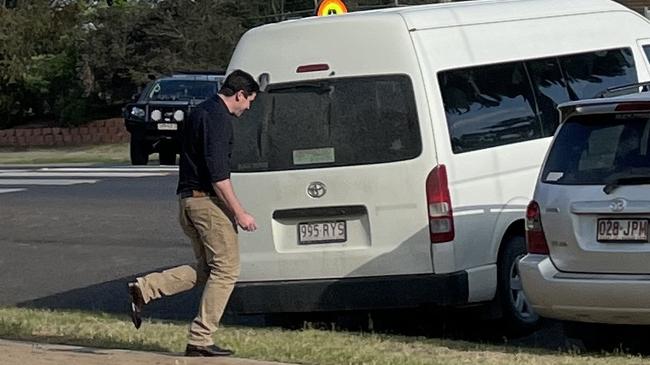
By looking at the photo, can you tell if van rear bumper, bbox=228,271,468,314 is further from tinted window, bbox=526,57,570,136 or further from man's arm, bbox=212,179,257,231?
man's arm, bbox=212,179,257,231

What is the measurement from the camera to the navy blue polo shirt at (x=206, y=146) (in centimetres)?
789

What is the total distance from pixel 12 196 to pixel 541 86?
12005 mm

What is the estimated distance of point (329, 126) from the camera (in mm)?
9531

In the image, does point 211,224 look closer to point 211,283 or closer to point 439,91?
point 211,283

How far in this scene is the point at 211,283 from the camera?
8086 mm

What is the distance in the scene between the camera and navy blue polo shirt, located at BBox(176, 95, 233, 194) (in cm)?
789

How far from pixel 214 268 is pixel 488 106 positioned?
2726 mm

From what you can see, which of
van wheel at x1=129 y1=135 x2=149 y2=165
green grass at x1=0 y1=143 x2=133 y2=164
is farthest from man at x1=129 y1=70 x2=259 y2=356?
green grass at x1=0 y1=143 x2=133 y2=164

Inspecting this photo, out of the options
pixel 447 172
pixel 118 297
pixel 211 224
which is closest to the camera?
pixel 211 224

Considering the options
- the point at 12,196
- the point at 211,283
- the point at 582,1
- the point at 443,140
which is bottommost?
the point at 12,196

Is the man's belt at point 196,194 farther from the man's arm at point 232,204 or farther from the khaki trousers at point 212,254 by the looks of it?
the man's arm at point 232,204

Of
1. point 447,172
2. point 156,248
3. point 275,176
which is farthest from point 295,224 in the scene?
point 156,248

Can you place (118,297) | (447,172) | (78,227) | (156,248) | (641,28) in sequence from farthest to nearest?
(78,227) → (156,248) → (118,297) → (641,28) → (447,172)

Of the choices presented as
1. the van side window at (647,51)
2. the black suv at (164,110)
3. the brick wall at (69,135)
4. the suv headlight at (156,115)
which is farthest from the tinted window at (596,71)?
the brick wall at (69,135)
